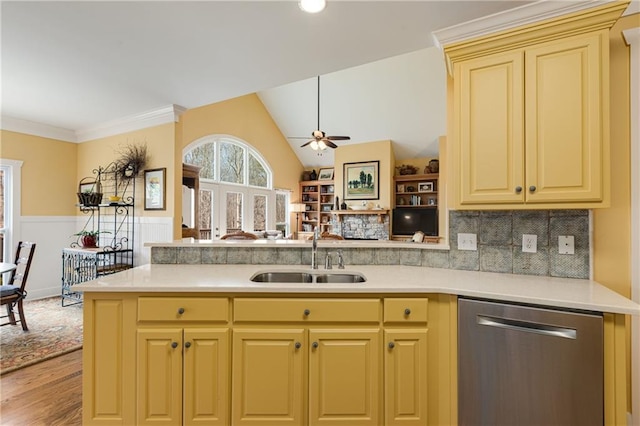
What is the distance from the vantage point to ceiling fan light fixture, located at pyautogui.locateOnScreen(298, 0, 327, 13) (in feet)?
6.16

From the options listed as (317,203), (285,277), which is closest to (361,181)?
(317,203)

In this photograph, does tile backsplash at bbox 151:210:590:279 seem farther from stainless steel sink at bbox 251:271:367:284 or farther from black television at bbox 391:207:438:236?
black television at bbox 391:207:438:236

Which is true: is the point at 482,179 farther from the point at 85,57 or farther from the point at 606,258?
the point at 85,57

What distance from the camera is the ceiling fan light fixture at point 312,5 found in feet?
6.16

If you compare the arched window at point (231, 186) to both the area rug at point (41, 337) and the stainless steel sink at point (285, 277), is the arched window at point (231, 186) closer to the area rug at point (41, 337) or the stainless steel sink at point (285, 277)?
Answer: the area rug at point (41, 337)

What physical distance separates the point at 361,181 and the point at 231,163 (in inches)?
125

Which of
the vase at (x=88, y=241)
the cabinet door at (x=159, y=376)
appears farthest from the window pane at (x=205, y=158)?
the cabinet door at (x=159, y=376)

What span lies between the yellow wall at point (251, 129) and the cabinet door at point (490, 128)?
4.08 meters

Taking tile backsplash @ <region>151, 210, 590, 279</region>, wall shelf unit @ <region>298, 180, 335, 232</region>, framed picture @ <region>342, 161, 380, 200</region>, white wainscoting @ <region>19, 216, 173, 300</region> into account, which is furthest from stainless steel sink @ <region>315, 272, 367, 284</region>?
wall shelf unit @ <region>298, 180, 335, 232</region>

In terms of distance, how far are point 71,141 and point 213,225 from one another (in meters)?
2.59

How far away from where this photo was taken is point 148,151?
13.7 ft

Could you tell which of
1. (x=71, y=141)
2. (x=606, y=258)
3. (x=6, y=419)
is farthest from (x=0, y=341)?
(x=606, y=258)

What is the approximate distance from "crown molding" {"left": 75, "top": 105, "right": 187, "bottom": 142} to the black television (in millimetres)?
5591

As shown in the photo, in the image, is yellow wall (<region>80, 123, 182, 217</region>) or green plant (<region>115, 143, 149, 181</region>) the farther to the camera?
green plant (<region>115, 143, 149, 181</region>)
